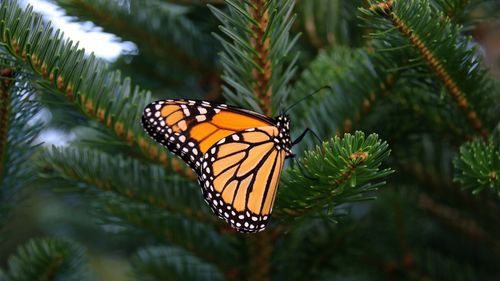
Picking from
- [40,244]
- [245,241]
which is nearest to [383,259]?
[245,241]

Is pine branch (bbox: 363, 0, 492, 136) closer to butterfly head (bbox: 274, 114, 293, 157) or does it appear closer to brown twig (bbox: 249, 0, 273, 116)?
brown twig (bbox: 249, 0, 273, 116)

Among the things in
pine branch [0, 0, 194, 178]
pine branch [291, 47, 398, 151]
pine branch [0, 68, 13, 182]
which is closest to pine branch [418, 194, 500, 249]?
pine branch [291, 47, 398, 151]

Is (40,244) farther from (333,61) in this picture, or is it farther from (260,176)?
(333,61)

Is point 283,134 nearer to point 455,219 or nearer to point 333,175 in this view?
point 333,175

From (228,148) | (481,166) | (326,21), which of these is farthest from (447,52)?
(326,21)

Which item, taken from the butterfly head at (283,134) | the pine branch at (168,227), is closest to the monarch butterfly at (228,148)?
the butterfly head at (283,134)

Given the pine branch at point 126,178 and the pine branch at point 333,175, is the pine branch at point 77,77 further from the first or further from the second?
the pine branch at point 333,175
